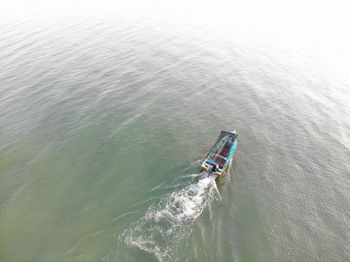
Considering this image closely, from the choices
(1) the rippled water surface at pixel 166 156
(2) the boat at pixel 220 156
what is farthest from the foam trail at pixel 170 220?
(2) the boat at pixel 220 156

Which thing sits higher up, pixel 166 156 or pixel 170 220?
pixel 170 220

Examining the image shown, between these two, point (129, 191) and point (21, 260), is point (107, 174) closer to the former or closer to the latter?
point (129, 191)

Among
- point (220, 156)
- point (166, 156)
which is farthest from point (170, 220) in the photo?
point (220, 156)

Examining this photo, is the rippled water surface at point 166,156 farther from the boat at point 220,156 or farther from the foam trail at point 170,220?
the boat at point 220,156

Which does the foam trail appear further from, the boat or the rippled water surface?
the boat

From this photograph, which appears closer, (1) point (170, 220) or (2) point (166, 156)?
(1) point (170, 220)

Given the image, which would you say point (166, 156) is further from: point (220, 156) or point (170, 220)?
point (170, 220)

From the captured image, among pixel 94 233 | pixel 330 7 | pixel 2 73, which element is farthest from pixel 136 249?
pixel 330 7

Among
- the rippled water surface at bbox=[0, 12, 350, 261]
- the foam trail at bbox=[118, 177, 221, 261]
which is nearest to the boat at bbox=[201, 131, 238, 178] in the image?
the foam trail at bbox=[118, 177, 221, 261]
